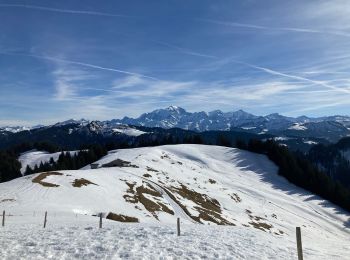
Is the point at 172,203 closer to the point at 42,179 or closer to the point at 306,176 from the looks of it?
the point at 42,179

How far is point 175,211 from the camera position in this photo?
66.7 m

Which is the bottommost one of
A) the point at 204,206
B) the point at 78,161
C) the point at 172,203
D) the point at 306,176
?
the point at 204,206

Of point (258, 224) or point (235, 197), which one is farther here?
point (235, 197)

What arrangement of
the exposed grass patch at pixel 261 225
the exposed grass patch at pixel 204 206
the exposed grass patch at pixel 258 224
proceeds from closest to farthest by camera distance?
the exposed grass patch at pixel 204 206, the exposed grass patch at pixel 258 224, the exposed grass patch at pixel 261 225

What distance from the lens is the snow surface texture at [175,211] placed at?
21.3m

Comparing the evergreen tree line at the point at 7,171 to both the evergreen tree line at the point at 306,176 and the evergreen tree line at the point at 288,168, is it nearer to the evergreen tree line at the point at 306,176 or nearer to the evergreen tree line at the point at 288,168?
the evergreen tree line at the point at 288,168

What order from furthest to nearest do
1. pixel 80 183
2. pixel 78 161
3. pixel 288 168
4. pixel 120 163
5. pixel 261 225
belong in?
pixel 78 161 < pixel 288 168 < pixel 120 163 < pixel 261 225 < pixel 80 183

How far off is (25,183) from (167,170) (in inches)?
1804

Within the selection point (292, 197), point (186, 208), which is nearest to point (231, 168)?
point (292, 197)

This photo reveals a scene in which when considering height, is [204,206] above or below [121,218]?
below

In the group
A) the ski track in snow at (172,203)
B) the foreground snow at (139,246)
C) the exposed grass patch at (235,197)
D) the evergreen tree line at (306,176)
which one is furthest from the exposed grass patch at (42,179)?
the evergreen tree line at (306,176)

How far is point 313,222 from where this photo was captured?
8919cm

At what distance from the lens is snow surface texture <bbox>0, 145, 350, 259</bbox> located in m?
21.3

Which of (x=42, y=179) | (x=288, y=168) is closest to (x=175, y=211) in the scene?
(x=42, y=179)
